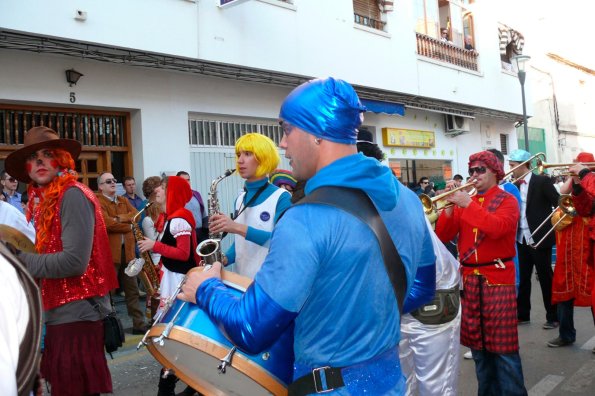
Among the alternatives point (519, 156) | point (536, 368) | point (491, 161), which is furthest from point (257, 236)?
point (519, 156)

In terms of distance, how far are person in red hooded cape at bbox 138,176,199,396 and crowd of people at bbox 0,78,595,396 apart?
0.01 meters

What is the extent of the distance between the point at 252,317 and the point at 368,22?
12.9 metres

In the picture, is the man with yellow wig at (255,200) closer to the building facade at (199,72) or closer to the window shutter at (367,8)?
the building facade at (199,72)

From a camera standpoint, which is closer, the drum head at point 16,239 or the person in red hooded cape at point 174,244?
the drum head at point 16,239

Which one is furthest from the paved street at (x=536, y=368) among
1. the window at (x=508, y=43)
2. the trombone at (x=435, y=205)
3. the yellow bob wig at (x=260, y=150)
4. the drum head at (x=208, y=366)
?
the window at (x=508, y=43)

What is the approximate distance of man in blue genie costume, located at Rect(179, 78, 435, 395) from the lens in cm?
151

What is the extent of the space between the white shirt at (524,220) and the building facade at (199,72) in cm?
528

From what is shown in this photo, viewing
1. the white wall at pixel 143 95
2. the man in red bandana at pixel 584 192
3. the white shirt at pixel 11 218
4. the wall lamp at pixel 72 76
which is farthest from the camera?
the wall lamp at pixel 72 76

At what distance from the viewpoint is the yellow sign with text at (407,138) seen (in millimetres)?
13891

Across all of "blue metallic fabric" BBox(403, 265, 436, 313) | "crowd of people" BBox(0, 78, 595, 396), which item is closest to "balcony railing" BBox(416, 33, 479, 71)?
"crowd of people" BBox(0, 78, 595, 396)

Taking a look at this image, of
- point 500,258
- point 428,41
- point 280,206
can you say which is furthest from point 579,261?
point 428,41

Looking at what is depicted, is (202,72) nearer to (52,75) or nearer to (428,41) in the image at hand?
(52,75)

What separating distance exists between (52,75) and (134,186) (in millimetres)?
2050

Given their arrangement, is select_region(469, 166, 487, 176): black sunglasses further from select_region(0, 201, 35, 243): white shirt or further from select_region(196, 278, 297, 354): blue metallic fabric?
select_region(0, 201, 35, 243): white shirt
